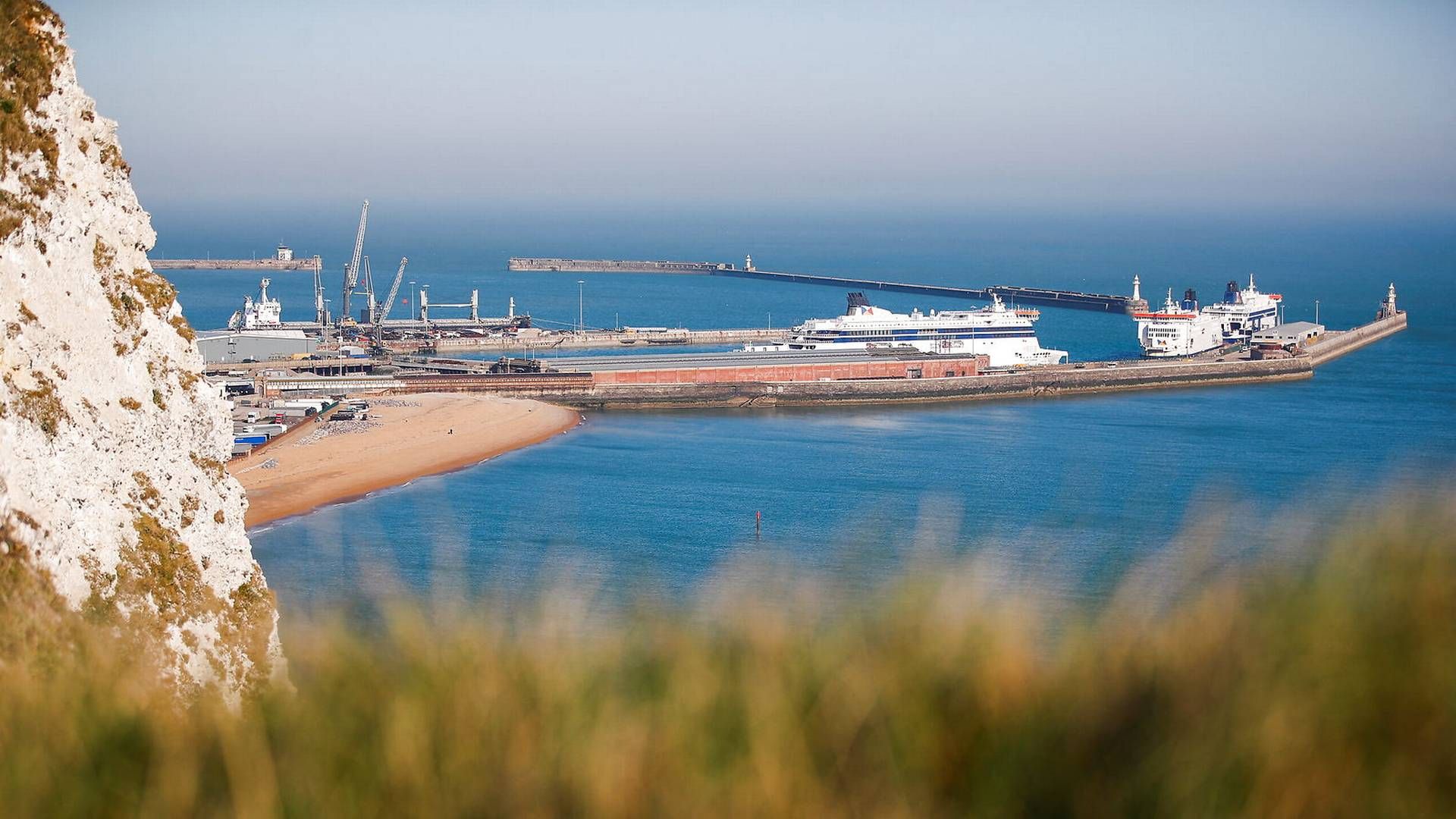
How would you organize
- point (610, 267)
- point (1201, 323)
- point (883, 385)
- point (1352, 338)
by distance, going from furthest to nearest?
point (610, 267)
point (1352, 338)
point (1201, 323)
point (883, 385)

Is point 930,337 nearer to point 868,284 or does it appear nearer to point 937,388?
point 937,388

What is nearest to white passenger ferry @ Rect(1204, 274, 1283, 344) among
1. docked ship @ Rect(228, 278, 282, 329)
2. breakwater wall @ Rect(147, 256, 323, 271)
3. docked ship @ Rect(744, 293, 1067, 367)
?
docked ship @ Rect(744, 293, 1067, 367)

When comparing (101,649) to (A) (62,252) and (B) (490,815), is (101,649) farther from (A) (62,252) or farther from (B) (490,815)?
(A) (62,252)

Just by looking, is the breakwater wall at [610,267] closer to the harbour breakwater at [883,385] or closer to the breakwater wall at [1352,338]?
the breakwater wall at [1352,338]

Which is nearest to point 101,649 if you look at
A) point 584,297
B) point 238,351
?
point 238,351

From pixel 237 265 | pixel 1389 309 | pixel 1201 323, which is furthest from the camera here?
pixel 237 265

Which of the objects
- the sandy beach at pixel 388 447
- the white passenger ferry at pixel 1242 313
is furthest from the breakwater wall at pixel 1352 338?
the sandy beach at pixel 388 447

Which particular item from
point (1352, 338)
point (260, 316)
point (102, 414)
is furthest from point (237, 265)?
point (102, 414)
